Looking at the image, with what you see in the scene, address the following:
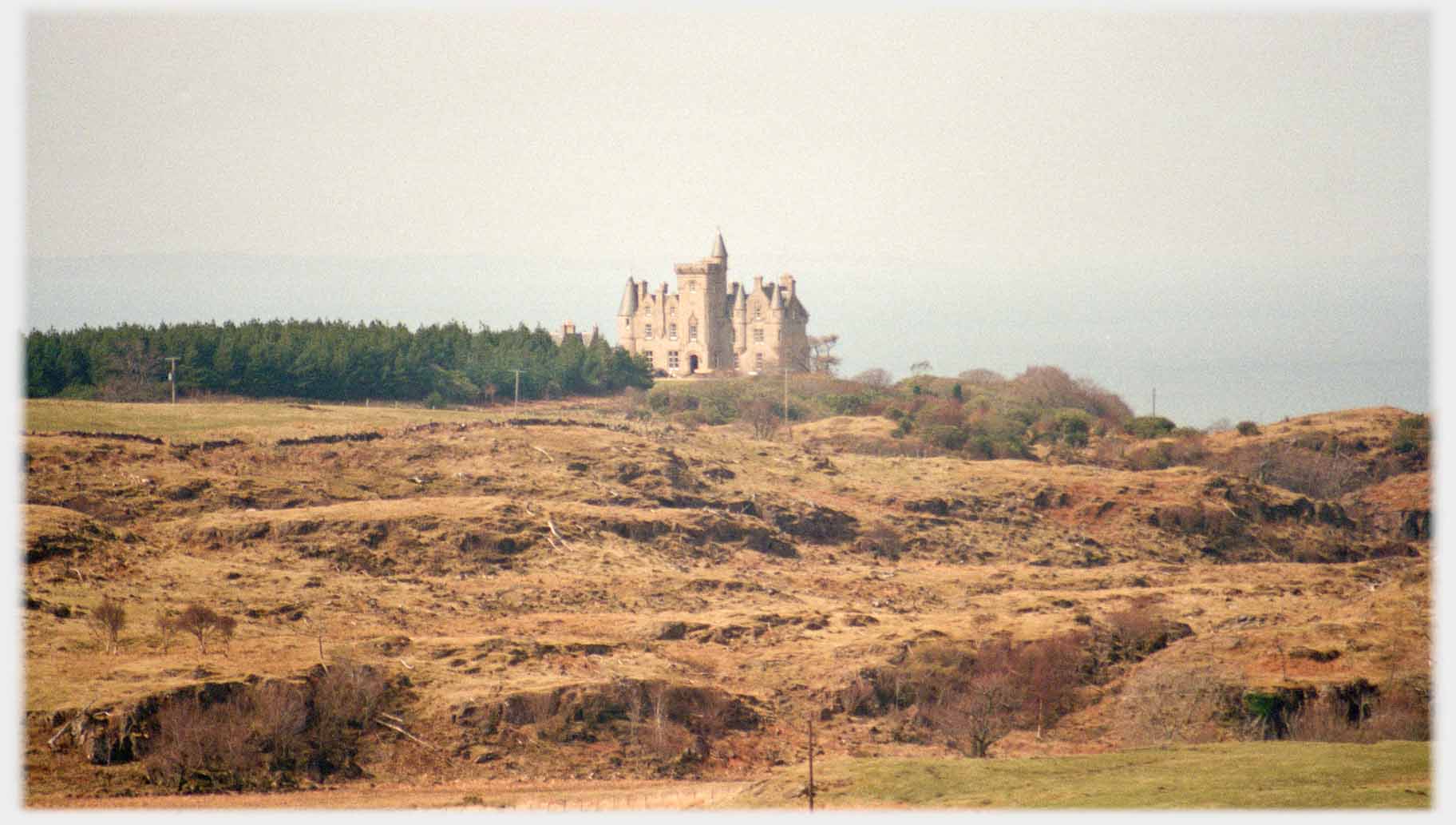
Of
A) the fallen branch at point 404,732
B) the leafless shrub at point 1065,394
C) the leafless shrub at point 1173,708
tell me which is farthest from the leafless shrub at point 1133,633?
the leafless shrub at point 1065,394

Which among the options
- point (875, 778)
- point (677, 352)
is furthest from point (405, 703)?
point (677, 352)

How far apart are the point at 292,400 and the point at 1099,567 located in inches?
1567

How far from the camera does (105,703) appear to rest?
37781 mm

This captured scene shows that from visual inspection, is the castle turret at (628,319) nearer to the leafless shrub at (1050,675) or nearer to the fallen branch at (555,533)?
the fallen branch at (555,533)

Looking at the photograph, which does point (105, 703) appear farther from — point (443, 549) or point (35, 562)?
point (443, 549)

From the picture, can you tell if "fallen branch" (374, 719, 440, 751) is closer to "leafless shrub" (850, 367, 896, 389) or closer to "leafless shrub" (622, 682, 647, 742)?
"leafless shrub" (622, 682, 647, 742)

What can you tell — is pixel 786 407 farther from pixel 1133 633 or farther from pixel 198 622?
pixel 198 622

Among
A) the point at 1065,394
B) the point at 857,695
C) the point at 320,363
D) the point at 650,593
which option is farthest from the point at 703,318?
the point at 857,695

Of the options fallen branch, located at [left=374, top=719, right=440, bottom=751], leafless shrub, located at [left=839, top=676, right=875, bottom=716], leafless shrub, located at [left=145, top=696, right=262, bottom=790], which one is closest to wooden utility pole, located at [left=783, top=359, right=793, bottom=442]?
leafless shrub, located at [left=839, top=676, right=875, bottom=716]

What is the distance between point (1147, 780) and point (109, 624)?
89.3ft

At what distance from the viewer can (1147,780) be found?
33.7m

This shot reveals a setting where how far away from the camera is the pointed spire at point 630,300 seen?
12050 cm

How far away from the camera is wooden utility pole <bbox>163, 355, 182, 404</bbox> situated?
75875 mm

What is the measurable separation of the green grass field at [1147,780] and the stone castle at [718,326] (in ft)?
261
